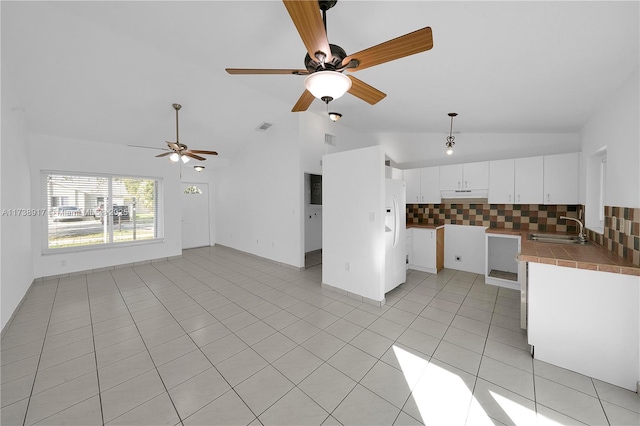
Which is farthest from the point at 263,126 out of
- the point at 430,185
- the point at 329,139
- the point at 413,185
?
the point at 430,185

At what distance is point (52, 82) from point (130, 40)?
152cm

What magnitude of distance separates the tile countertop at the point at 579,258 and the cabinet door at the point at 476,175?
2.00 metres

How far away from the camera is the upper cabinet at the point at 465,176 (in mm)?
4469

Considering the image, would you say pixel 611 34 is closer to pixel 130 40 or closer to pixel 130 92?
pixel 130 40

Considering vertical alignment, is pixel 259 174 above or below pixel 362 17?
below

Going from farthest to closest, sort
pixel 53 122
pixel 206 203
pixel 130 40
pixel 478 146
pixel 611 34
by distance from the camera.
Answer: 1. pixel 206 203
2. pixel 478 146
3. pixel 53 122
4. pixel 130 40
5. pixel 611 34

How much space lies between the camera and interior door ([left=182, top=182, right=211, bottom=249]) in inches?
294

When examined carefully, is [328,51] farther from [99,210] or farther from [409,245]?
[99,210]

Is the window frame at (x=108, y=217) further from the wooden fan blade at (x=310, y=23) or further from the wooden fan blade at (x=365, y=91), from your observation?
the wooden fan blade at (x=310, y=23)

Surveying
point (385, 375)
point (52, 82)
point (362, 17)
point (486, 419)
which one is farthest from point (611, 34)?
point (52, 82)

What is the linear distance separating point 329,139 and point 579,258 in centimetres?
457

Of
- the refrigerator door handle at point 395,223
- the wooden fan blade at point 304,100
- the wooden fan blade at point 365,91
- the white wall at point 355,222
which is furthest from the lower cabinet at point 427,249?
the wooden fan blade at point 304,100

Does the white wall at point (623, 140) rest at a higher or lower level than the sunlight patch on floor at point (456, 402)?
higher

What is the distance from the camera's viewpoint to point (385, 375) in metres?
2.02
